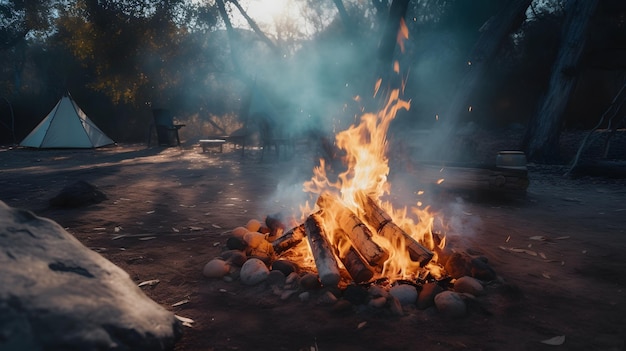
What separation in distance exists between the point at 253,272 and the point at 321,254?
651 millimetres

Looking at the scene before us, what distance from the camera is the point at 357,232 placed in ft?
11.9

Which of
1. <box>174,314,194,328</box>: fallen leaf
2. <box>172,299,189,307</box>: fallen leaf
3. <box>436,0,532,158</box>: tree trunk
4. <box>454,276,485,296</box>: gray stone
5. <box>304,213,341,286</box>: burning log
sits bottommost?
<box>174,314,194,328</box>: fallen leaf

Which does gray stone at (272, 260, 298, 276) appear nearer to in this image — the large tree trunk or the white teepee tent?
the large tree trunk

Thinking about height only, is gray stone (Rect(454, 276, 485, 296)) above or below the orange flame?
below

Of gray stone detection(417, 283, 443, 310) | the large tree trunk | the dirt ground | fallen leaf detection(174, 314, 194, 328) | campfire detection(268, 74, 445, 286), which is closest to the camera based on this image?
the dirt ground

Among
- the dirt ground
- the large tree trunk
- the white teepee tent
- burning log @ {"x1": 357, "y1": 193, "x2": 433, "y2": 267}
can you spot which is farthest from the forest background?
burning log @ {"x1": 357, "y1": 193, "x2": 433, "y2": 267}

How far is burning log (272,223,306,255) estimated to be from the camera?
13.2 ft

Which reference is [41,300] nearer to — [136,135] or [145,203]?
[145,203]

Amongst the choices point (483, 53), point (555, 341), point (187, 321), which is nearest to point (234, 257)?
point (187, 321)

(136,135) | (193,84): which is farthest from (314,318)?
(136,135)

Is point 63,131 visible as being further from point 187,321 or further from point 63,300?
point 63,300

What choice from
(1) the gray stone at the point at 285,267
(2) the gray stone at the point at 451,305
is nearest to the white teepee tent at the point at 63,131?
(1) the gray stone at the point at 285,267

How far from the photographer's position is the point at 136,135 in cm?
2594

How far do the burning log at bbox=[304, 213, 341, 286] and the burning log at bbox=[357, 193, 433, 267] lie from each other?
605mm
